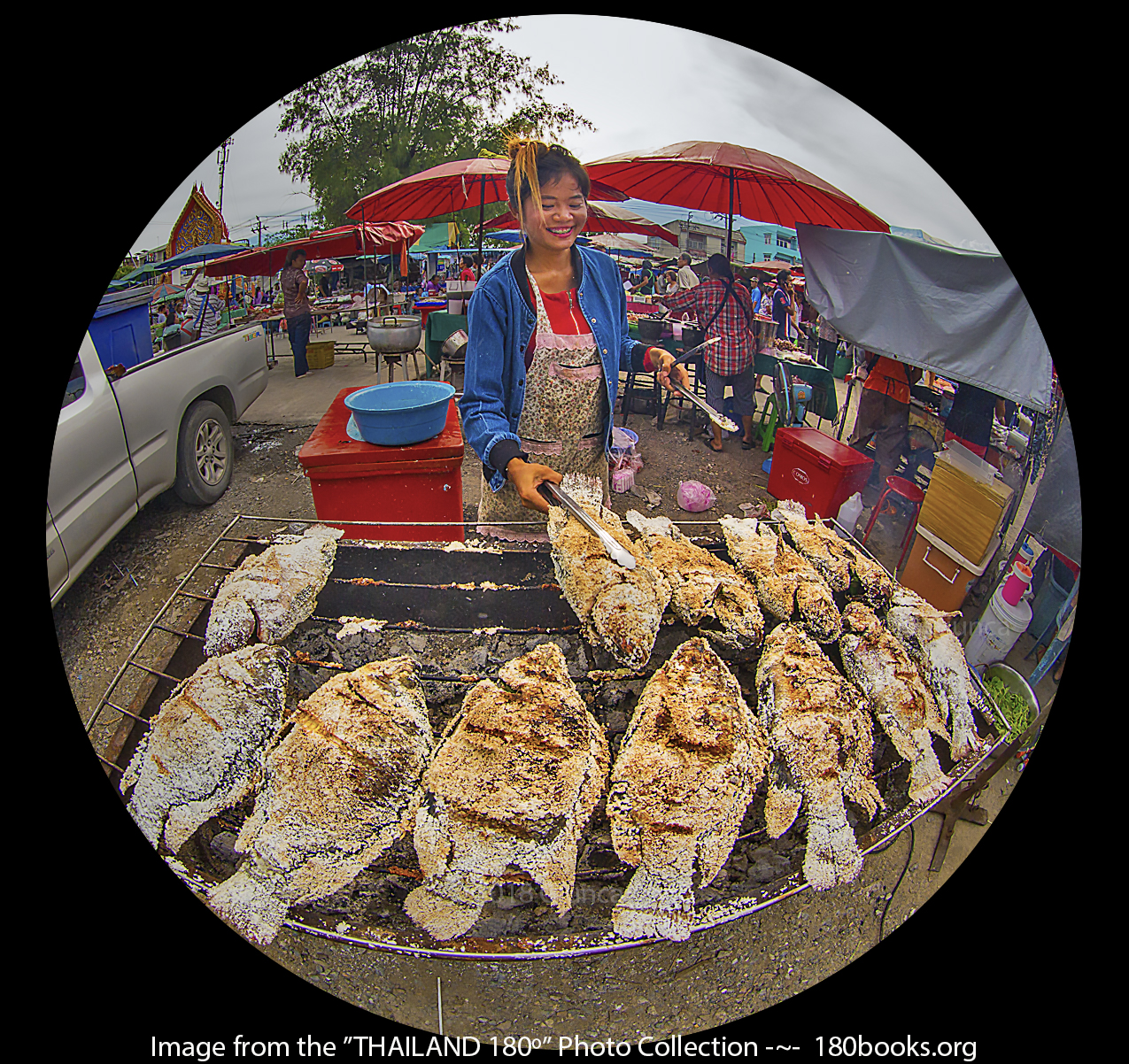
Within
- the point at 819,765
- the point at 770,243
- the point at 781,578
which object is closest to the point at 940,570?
the point at 781,578

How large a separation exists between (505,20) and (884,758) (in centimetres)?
262

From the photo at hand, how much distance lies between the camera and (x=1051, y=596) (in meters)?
2.14

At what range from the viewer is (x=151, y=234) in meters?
1.93

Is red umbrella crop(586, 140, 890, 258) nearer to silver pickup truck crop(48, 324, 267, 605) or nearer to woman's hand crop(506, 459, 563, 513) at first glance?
woman's hand crop(506, 459, 563, 513)

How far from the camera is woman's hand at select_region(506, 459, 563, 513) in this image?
79.7 inches

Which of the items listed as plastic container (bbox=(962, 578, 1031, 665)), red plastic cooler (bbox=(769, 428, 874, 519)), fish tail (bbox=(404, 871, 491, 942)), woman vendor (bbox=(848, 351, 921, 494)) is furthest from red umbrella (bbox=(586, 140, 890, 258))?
fish tail (bbox=(404, 871, 491, 942))

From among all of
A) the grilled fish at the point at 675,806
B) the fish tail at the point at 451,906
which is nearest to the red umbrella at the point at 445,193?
the grilled fish at the point at 675,806

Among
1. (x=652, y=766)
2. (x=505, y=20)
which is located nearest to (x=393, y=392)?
(x=505, y=20)

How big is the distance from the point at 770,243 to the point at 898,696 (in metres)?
1.53

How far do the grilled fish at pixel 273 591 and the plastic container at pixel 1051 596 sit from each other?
2.33 m

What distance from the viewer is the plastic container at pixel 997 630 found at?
2146mm

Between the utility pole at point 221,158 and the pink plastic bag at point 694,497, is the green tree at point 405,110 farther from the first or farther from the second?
the pink plastic bag at point 694,497

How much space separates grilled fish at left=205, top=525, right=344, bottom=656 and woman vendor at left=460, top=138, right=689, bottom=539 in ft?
2.15

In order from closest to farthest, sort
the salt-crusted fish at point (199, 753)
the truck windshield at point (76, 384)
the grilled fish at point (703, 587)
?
the truck windshield at point (76, 384) → the salt-crusted fish at point (199, 753) → the grilled fish at point (703, 587)
